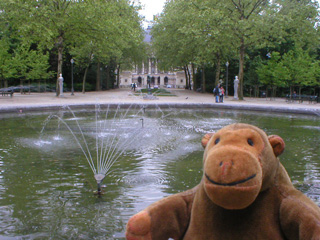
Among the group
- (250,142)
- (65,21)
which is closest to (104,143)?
(250,142)

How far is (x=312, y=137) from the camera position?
11898mm

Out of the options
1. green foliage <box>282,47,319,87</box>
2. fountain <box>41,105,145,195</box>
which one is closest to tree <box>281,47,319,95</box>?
green foliage <box>282,47,319,87</box>

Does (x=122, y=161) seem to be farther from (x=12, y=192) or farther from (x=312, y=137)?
(x=312, y=137)

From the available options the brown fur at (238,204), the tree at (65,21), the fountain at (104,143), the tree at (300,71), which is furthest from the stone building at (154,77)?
the brown fur at (238,204)

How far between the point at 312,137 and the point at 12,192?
9.81 m

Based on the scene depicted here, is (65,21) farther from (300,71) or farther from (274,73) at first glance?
(300,71)

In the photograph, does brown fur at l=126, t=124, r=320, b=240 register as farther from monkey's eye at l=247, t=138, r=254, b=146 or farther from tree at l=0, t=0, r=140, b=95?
tree at l=0, t=0, r=140, b=95

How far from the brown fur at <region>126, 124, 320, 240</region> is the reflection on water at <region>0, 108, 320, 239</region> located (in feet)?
6.37

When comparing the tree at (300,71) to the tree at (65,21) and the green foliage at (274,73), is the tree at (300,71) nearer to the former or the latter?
the green foliage at (274,73)

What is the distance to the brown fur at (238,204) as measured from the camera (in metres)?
2.12

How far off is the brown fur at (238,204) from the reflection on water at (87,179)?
6.37 feet

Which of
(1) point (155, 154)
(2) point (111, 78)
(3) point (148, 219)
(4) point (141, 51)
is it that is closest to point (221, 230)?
(3) point (148, 219)

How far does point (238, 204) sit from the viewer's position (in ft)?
6.97

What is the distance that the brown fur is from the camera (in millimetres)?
2117
